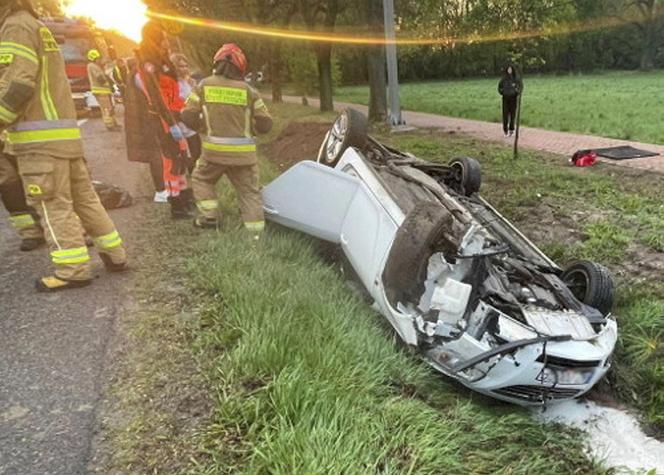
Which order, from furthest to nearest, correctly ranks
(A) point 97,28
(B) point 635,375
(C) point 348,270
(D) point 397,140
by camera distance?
1. (A) point 97,28
2. (D) point 397,140
3. (C) point 348,270
4. (B) point 635,375

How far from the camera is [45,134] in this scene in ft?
11.5

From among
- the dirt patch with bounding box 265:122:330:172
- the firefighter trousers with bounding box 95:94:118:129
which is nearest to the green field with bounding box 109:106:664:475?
the dirt patch with bounding box 265:122:330:172

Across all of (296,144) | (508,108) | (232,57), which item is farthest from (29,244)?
(508,108)

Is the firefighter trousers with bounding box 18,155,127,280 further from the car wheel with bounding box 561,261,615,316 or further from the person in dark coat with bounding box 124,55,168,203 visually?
the car wheel with bounding box 561,261,615,316

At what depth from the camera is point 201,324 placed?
→ 312 centimetres

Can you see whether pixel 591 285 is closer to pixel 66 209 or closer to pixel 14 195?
pixel 66 209

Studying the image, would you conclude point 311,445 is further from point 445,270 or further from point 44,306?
point 44,306

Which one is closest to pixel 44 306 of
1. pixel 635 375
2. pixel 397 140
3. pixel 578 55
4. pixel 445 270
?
pixel 445 270

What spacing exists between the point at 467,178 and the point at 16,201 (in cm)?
383

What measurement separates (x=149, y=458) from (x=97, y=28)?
18385 millimetres

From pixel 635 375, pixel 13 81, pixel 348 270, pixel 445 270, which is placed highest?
pixel 13 81

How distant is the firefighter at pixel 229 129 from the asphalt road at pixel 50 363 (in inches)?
35.3

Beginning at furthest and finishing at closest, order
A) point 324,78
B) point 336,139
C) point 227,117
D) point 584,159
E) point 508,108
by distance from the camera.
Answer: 1. point 324,78
2. point 508,108
3. point 584,159
4. point 336,139
5. point 227,117

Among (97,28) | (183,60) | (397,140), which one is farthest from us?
(97,28)
